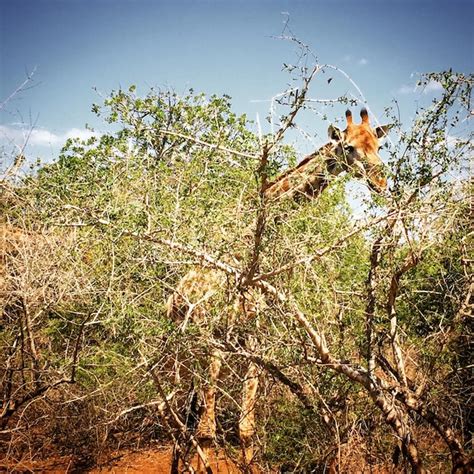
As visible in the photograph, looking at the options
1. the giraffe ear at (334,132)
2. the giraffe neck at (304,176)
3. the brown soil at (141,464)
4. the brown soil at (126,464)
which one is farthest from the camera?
the brown soil at (141,464)

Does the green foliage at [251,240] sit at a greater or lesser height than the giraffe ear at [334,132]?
lesser

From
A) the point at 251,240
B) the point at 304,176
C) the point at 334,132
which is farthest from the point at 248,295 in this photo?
the point at 334,132

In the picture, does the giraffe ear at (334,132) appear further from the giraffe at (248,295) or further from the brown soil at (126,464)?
the brown soil at (126,464)

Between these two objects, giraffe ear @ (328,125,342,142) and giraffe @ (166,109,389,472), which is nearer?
giraffe ear @ (328,125,342,142)

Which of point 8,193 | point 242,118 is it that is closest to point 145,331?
point 8,193

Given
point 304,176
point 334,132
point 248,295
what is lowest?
point 248,295

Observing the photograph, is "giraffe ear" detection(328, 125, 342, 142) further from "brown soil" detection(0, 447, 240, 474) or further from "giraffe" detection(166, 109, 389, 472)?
"brown soil" detection(0, 447, 240, 474)

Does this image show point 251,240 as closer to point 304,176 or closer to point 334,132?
point 304,176

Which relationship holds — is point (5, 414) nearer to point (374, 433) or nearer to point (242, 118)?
point (374, 433)

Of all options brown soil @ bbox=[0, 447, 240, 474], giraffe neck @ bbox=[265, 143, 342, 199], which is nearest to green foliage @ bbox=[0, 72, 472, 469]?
giraffe neck @ bbox=[265, 143, 342, 199]

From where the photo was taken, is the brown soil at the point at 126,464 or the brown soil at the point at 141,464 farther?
the brown soil at the point at 141,464

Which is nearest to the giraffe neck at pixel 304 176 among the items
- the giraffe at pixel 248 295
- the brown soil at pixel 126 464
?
the giraffe at pixel 248 295

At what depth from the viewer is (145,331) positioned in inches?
123

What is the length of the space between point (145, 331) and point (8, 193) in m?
1.89
